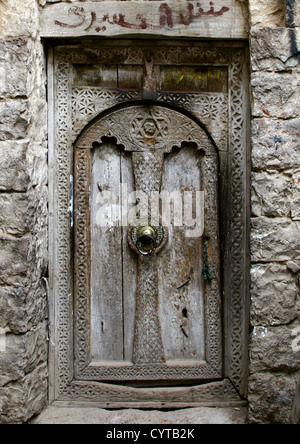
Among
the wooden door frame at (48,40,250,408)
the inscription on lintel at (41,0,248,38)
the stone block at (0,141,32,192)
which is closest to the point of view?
the stone block at (0,141,32,192)

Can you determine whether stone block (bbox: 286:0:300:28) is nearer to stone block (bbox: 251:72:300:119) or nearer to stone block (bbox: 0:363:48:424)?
stone block (bbox: 251:72:300:119)

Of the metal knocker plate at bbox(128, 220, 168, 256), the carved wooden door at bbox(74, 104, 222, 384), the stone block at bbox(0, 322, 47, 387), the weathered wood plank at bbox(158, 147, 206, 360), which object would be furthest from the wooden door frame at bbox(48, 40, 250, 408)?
the metal knocker plate at bbox(128, 220, 168, 256)

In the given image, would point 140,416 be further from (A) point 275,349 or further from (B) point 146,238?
(B) point 146,238

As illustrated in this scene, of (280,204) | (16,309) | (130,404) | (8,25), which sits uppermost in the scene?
(8,25)

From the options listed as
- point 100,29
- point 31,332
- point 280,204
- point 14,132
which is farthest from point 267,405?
point 100,29

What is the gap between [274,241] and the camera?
233 centimetres

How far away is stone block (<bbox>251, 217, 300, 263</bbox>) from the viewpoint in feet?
7.65

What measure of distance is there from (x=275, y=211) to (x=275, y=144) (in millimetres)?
381

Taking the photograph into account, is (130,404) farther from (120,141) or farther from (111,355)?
Result: (120,141)

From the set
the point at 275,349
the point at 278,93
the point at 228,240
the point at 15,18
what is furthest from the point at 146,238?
the point at 15,18

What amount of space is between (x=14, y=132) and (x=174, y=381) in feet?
6.04

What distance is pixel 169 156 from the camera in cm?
269

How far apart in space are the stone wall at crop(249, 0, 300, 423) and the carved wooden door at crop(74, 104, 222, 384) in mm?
377

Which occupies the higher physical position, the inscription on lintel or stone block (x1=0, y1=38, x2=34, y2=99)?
the inscription on lintel
